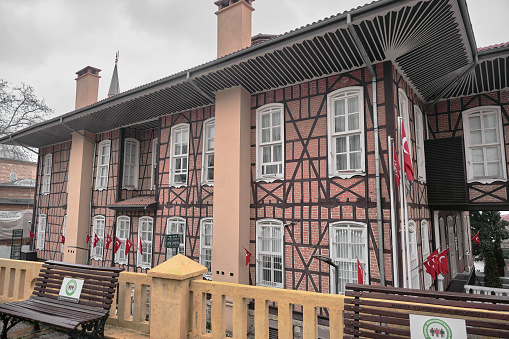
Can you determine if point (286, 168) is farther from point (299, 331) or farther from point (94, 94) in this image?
point (94, 94)

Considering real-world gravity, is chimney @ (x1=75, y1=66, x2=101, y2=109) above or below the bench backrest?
above

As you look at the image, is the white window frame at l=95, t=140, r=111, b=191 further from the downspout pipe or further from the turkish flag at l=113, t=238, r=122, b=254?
the downspout pipe

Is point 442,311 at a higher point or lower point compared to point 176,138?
lower

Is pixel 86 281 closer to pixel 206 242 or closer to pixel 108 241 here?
pixel 206 242

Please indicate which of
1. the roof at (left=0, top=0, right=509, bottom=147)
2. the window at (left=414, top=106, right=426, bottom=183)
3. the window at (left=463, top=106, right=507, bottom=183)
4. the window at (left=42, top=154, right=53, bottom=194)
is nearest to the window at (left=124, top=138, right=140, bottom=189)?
the roof at (left=0, top=0, right=509, bottom=147)

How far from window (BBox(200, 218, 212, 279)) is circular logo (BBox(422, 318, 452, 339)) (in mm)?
8176

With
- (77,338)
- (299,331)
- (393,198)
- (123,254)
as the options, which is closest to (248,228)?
(299,331)

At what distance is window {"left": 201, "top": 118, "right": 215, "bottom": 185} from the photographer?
10.8 meters

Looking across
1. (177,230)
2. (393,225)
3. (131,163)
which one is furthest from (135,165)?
(393,225)

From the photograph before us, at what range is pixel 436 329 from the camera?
2826 mm

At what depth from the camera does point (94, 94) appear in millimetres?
16422

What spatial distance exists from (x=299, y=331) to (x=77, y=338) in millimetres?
5391

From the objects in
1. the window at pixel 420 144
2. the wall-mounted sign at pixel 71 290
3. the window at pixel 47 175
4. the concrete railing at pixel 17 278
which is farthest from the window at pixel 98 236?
the window at pixel 420 144

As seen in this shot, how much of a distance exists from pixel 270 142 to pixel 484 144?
612 centimetres
